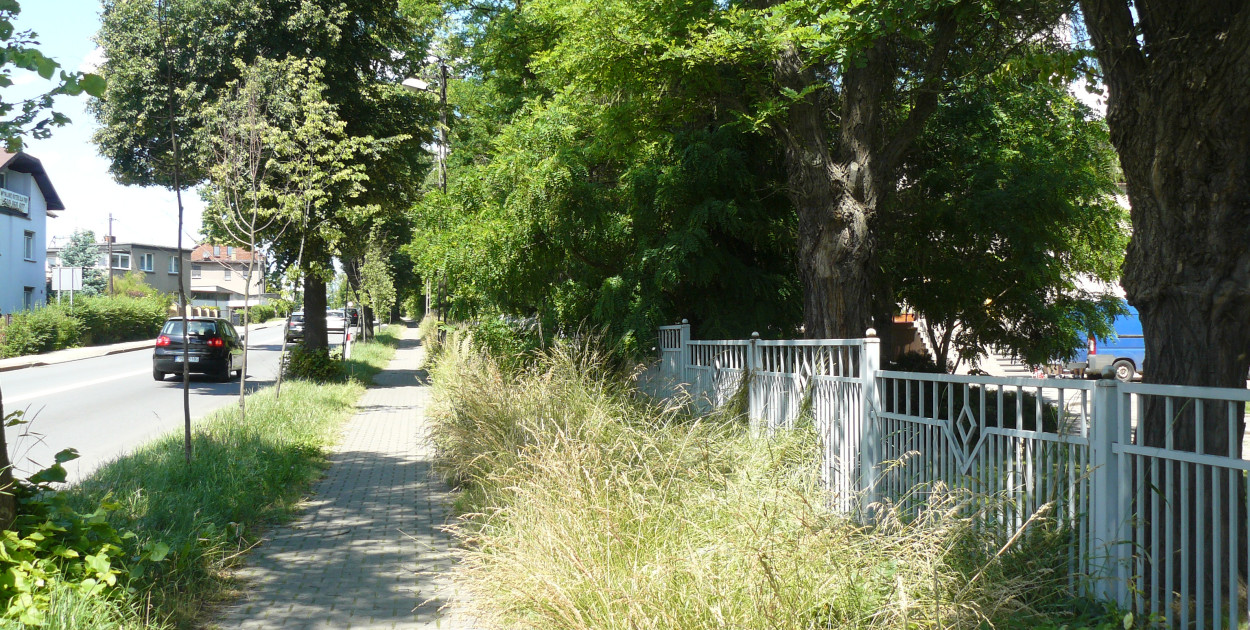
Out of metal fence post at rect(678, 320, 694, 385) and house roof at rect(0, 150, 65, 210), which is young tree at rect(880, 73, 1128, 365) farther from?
house roof at rect(0, 150, 65, 210)

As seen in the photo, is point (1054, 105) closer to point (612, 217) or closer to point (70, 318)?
point (612, 217)

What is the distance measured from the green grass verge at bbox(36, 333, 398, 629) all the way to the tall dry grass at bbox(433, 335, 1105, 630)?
1640 mm

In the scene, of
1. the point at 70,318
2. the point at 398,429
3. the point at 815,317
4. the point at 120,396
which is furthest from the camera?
the point at 70,318

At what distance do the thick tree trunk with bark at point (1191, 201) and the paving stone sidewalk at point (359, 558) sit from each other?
4.27m

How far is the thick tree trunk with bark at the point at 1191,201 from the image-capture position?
478 cm

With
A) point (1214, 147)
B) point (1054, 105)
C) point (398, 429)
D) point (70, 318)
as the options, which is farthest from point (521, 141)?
point (70, 318)

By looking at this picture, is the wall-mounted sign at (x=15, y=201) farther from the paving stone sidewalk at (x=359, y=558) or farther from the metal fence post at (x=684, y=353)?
the metal fence post at (x=684, y=353)

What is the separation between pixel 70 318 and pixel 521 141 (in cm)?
3261

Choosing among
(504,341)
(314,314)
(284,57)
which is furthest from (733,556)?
(314,314)

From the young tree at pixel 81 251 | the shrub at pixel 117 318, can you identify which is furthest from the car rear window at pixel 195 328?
the young tree at pixel 81 251

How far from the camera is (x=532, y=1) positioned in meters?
14.8

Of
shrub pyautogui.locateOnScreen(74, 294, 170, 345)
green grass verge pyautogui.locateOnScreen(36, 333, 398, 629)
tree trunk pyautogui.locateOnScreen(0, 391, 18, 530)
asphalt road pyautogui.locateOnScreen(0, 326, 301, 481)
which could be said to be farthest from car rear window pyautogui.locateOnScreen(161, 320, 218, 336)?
shrub pyautogui.locateOnScreen(74, 294, 170, 345)

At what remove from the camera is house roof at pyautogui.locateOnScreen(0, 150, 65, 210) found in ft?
145

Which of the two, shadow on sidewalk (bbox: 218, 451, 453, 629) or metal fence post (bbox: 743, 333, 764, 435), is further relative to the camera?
metal fence post (bbox: 743, 333, 764, 435)
